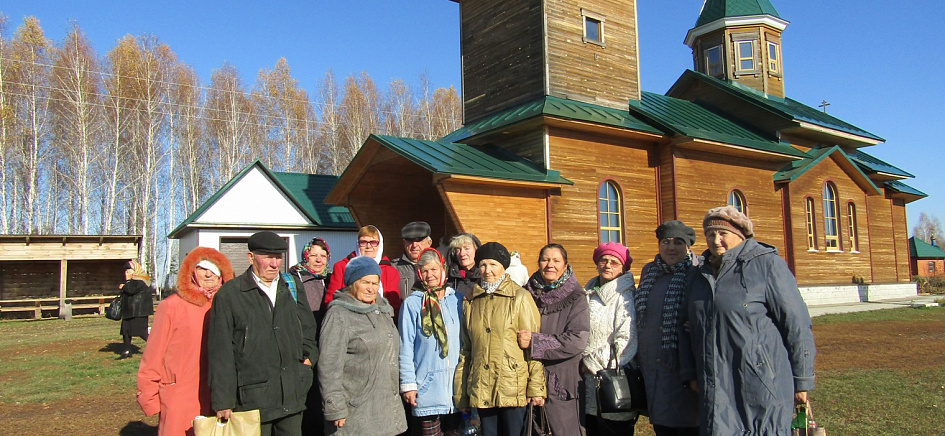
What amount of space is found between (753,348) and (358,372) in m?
2.38

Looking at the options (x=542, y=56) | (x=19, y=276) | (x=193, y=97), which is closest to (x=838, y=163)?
(x=542, y=56)

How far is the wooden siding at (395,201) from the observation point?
14109 millimetres

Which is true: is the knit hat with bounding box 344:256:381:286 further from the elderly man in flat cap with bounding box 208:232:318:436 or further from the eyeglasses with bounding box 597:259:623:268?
the eyeglasses with bounding box 597:259:623:268

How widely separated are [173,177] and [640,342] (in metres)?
38.2

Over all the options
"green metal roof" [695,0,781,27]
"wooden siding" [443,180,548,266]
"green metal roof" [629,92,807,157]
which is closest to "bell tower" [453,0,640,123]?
"green metal roof" [629,92,807,157]

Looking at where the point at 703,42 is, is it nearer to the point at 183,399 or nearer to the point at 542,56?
the point at 542,56

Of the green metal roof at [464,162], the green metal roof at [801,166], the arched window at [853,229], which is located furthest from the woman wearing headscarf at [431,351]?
the arched window at [853,229]

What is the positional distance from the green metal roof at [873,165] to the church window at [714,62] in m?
5.56

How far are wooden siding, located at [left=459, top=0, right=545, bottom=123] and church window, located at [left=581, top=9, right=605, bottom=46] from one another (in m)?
1.28

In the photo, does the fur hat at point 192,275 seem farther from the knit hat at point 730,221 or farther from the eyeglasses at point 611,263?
the knit hat at point 730,221

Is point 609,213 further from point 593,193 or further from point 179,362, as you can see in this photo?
point 179,362

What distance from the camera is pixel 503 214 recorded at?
39.4ft

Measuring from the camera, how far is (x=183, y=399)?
13.0ft

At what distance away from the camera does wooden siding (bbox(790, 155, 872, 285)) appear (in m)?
17.5
